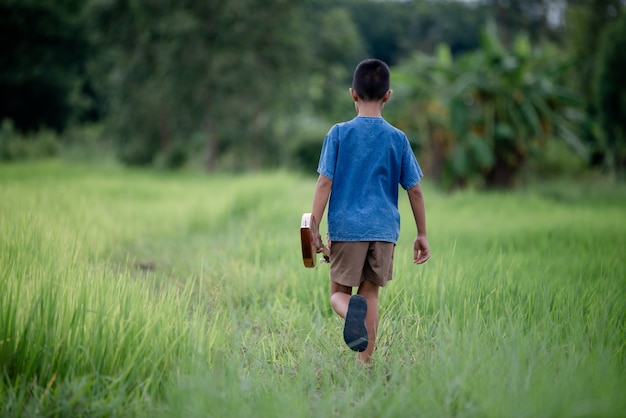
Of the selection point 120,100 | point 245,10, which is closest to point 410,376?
point 245,10

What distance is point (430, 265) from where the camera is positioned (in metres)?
4.10

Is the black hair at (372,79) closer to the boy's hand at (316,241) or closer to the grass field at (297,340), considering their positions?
the boy's hand at (316,241)

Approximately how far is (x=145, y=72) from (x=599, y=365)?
16814mm

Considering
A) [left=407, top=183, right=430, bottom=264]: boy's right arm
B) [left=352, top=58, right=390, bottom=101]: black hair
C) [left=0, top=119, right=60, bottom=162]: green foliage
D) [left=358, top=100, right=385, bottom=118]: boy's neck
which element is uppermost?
[left=352, top=58, right=390, bottom=101]: black hair

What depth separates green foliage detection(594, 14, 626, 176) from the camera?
10.4 meters

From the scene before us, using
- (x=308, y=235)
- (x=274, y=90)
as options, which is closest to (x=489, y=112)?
(x=274, y=90)

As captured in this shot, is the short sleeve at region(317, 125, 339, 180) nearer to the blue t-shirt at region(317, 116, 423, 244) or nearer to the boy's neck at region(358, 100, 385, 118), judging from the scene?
the blue t-shirt at region(317, 116, 423, 244)

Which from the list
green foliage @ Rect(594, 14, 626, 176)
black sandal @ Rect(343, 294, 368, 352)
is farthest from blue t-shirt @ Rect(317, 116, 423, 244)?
green foliage @ Rect(594, 14, 626, 176)

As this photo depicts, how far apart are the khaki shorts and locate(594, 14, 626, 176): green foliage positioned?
953 centimetres

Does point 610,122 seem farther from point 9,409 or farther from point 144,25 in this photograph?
point 144,25

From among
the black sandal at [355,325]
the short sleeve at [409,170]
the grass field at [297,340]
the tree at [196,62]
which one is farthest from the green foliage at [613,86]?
the black sandal at [355,325]

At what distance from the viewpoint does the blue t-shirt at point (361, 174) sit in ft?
9.14

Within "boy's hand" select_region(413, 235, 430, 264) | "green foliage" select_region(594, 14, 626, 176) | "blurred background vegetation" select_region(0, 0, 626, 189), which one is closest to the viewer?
"boy's hand" select_region(413, 235, 430, 264)

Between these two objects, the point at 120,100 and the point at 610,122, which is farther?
the point at 120,100
